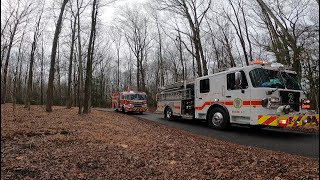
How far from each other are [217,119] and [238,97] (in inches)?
69.1

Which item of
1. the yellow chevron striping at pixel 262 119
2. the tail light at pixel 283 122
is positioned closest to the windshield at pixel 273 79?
the yellow chevron striping at pixel 262 119

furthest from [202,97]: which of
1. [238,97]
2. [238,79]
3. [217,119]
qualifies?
[238,79]

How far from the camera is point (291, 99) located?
32.7 ft

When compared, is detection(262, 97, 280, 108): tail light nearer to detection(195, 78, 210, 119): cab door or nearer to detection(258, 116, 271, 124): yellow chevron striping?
detection(258, 116, 271, 124): yellow chevron striping

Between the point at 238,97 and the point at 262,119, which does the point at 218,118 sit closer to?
the point at 238,97

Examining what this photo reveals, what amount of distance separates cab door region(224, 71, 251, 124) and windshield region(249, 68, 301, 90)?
0.39 meters

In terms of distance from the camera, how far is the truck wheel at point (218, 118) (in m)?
11.4

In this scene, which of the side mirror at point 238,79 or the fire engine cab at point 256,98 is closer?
the fire engine cab at point 256,98

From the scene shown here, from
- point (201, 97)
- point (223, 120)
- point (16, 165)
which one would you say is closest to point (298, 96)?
point (223, 120)

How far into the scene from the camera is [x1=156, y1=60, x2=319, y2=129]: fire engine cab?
9562 millimetres

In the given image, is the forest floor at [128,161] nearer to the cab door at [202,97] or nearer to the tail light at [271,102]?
the tail light at [271,102]

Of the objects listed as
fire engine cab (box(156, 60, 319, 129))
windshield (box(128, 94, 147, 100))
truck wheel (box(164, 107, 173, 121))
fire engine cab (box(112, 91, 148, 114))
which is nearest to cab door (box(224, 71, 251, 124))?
fire engine cab (box(156, 60, 319, 129))

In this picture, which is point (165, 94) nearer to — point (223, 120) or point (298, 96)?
point (223, 120)

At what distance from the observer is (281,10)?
69.2 ft
